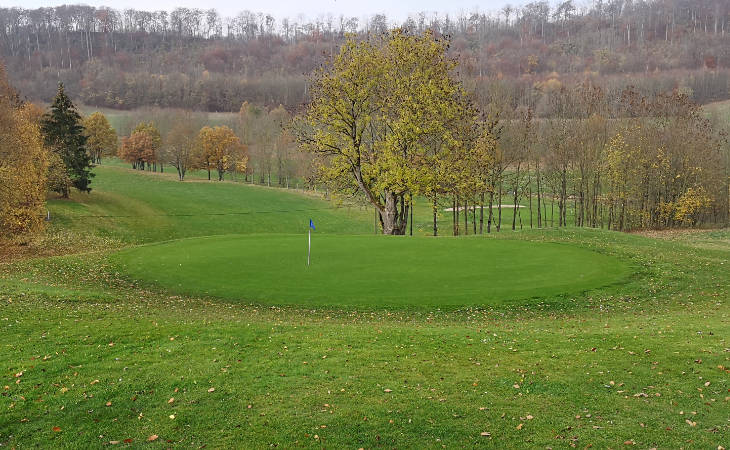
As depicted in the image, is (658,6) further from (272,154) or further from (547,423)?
(547,423)

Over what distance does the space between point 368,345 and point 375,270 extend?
7966mm

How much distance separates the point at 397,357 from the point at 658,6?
23433 centimetres

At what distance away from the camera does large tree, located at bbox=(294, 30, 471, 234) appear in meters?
33.2

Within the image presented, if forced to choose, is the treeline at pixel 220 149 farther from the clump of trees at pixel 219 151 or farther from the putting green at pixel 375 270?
the putting green at pixel 375 270

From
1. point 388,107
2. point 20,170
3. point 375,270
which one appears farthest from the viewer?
point 20,170

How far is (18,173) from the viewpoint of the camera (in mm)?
36344

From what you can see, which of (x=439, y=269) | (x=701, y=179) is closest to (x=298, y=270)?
(x=439, y=269)

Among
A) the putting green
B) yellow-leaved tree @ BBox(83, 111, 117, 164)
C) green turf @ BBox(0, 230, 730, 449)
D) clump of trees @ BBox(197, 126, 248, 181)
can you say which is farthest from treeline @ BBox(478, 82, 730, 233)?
yellow-leaved tree @ BBox(83, 111, 117, 164)

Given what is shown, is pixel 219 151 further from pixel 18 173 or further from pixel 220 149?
pixel 18 173

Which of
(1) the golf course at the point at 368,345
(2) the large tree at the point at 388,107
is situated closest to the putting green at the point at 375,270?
(1) the golf course at the point at 368,345

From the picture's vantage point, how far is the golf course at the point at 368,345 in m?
8.56

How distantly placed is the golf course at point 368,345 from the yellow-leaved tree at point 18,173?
47.9 ft

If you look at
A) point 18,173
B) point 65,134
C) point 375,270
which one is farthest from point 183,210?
point 375,270

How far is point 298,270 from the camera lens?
20672mm
